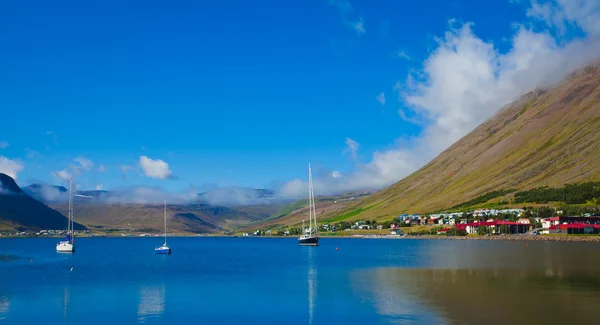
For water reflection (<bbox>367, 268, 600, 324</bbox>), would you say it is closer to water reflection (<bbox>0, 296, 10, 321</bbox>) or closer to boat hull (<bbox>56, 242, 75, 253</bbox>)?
water reflection (<bbox>0, 296, 10, 321</bbox>)

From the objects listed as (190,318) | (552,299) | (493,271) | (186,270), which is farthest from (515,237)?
(190,318)

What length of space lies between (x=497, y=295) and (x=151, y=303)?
98.2ft

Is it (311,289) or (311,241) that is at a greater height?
(311,241)

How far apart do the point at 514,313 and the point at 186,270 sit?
54.5m

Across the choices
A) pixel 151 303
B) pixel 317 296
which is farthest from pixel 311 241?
pixel 151 303

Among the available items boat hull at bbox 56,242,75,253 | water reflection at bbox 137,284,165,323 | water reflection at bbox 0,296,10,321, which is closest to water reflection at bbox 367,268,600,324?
water reflection at bbox 137,284,165,323

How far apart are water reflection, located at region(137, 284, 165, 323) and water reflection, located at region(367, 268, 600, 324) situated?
1752 cm

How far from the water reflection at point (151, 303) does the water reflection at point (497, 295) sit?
1752 cm

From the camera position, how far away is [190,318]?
40594 mm

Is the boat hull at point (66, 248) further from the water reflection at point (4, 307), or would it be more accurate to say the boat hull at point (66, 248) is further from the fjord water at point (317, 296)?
the water reflection at point (4, 307)

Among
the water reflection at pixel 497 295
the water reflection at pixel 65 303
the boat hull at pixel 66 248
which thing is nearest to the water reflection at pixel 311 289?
the water reflection at pixel 497 295

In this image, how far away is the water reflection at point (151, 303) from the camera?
1655 inches

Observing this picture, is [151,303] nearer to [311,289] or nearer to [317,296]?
[317,296]

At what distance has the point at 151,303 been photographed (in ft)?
158
